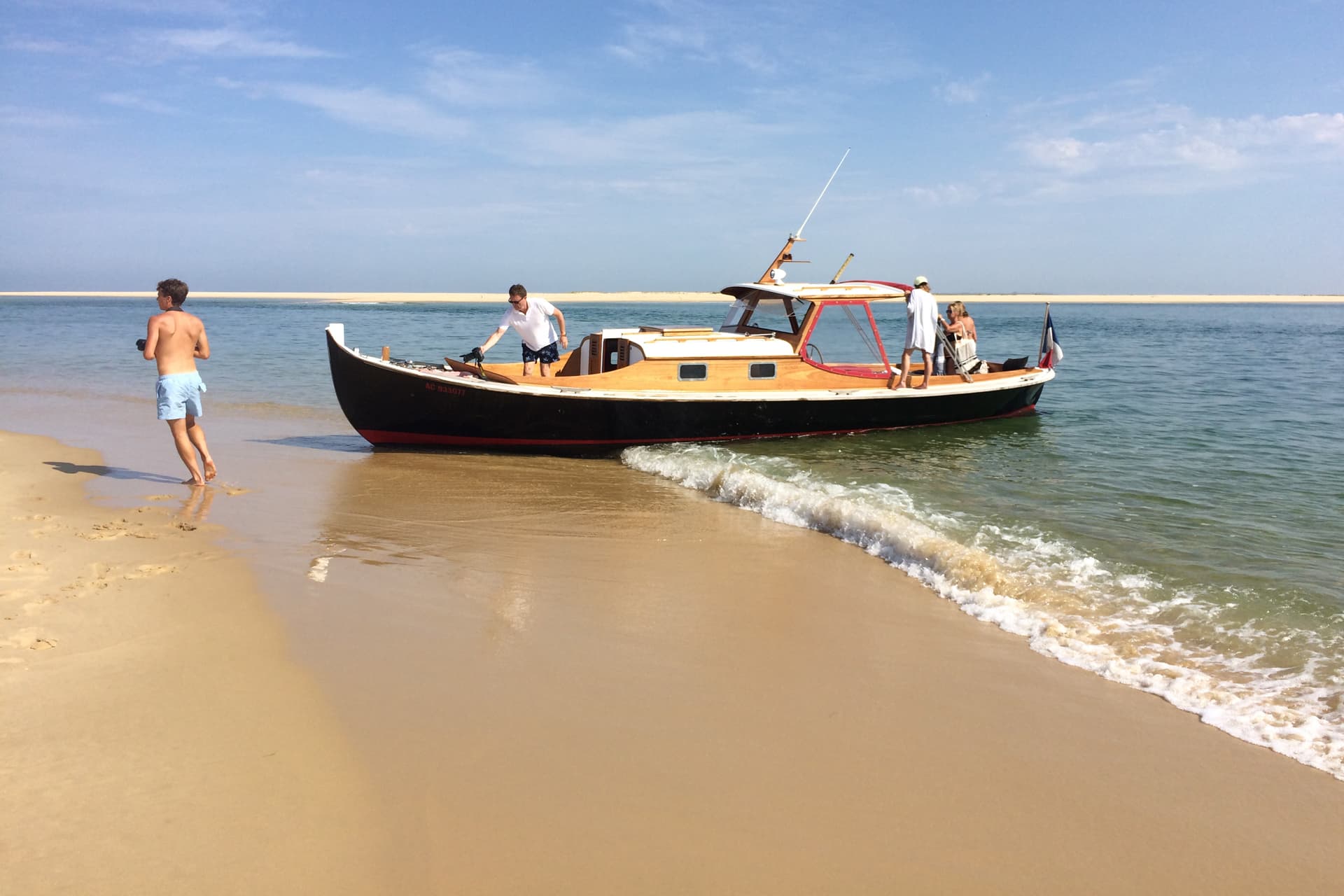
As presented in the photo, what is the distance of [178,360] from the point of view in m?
7.80

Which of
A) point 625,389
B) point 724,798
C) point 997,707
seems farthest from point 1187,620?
point 625,389

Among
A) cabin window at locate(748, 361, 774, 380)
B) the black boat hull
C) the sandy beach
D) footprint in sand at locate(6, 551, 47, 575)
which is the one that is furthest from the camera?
cabin window at locate(748, 361, 774, 380)

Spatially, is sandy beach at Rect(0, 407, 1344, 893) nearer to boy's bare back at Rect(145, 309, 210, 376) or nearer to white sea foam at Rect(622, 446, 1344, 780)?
white sea foam at Rect(622, 446, 1344, 780)

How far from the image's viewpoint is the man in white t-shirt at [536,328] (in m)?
11.4

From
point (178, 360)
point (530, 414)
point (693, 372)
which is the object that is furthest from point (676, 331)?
point (178, 360)

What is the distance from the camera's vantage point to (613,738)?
3713 millimetres

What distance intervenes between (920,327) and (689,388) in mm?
3348

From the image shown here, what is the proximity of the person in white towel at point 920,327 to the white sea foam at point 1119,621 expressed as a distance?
4547 mm

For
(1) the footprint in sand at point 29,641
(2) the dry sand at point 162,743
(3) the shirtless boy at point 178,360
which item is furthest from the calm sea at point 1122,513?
(3) the shirtless boy at point 178,360

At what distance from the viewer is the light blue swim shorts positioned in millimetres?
7773

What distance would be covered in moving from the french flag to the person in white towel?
130 inches

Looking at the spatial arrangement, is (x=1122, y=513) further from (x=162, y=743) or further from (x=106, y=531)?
(x=106, y=531)

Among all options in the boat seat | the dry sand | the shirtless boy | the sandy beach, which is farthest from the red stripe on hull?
the dry sand

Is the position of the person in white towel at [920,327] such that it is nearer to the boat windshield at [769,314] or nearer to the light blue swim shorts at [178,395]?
the boat windshield at [769,314]
